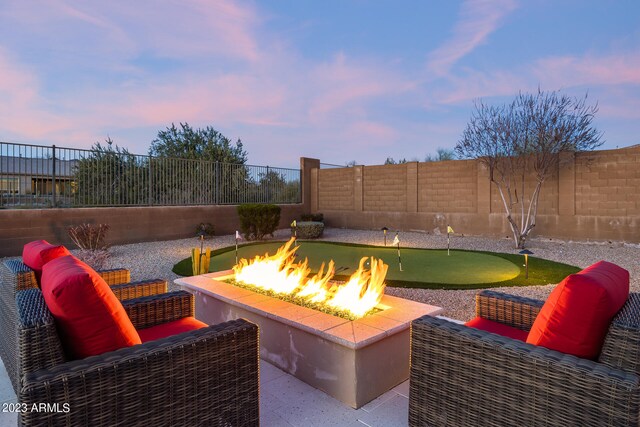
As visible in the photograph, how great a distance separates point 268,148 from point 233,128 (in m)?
3.45

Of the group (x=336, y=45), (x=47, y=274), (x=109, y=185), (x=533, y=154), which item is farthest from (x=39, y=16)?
(x=533, y=154)

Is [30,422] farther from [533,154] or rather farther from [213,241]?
[533,154]

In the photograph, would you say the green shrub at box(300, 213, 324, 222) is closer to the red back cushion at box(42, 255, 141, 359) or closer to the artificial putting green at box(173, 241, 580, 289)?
the artificial putting green at box(173, 241, 580, 289)

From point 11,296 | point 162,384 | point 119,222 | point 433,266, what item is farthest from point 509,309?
point 119,222

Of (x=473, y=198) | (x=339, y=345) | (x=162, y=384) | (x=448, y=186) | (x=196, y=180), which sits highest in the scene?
(x=196, y=180)

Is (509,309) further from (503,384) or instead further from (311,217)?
(311,217)

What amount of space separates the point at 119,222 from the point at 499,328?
33.7 feet

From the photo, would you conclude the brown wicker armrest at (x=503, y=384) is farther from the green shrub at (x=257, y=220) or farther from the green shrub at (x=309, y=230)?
the green shrub at (x=309, y=230)

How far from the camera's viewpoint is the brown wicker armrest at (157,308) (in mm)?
2365

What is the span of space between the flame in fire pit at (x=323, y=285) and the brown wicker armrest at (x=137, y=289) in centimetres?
85

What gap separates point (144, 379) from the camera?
1.44 m

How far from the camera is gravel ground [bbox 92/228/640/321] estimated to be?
462cm

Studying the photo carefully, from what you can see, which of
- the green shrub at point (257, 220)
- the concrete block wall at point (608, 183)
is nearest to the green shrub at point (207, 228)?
the green shrub at point (257, 220)

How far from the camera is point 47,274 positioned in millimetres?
1637
